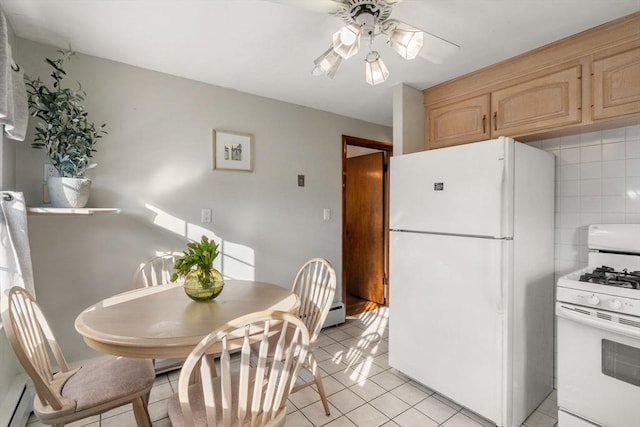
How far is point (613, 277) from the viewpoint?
1.61 m

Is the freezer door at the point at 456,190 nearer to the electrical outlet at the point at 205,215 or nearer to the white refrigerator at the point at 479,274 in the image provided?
the white refrigerator at the point at 479,274

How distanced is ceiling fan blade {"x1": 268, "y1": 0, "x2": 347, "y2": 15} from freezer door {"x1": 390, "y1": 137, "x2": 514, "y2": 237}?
1076 millimetres

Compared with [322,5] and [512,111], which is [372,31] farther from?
[512,111]

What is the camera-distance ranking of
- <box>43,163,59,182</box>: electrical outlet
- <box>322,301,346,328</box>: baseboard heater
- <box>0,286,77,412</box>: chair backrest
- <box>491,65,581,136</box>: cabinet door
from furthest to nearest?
<box>322,301,346,328</box>: baseboard heater, <box>43,163,59,182</box>: electrical outlet, <box>491,65,581,136</box>: cabinet door, <box>0,286,77,412</box>: chair backrest

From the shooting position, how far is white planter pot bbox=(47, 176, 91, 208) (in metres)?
1.76

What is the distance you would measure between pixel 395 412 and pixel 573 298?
3.96 feet

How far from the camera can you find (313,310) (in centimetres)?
203

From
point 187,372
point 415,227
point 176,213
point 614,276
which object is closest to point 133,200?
point 176,213

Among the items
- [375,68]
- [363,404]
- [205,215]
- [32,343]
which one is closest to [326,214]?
[205,215]

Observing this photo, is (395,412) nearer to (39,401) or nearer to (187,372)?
(187,372)

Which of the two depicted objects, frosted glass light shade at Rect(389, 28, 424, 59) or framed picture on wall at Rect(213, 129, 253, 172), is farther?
framed picture on wall at Rect(213, 129, 253, 172)

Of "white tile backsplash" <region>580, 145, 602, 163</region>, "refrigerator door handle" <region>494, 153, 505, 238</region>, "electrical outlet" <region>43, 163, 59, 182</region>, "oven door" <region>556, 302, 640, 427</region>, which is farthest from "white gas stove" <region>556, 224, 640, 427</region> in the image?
"electrical outlet" <region>43, 163, 59, 182</region>

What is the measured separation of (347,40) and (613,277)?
71.6 inches

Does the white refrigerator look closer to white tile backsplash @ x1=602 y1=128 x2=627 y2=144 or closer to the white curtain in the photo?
white tile backsplash @ x1=602 y1=128 x2=627 y2=144
